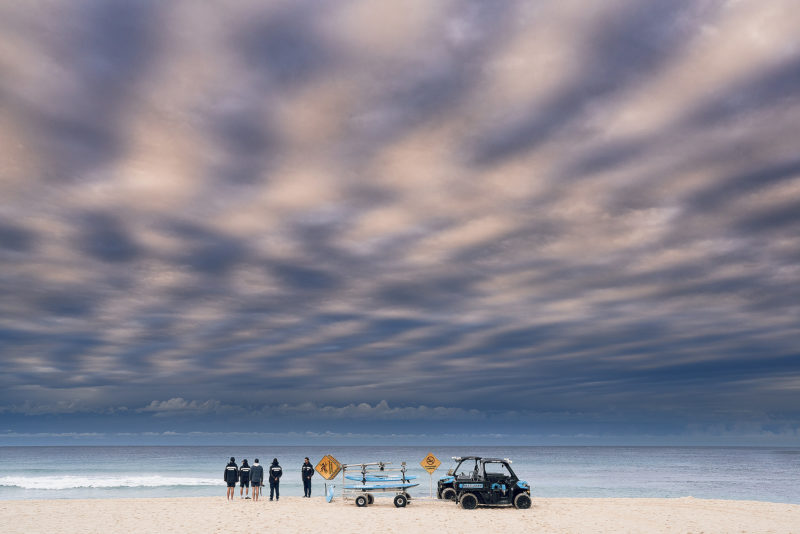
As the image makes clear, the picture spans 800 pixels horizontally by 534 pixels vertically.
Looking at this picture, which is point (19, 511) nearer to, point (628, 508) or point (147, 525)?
point (147, 525)

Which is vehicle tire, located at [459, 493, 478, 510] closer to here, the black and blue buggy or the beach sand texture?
the black and blue buggy

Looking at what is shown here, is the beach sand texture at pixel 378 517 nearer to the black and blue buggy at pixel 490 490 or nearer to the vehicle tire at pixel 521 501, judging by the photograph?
the black and blue buggy at pixel 490 490

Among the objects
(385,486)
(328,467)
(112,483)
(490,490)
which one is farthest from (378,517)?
(112,483)

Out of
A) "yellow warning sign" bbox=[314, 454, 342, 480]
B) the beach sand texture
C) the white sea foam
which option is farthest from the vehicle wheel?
the white sea foam

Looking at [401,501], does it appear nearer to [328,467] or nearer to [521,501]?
[328,467]

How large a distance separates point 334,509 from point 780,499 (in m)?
42.7

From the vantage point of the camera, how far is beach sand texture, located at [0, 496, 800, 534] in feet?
74.0

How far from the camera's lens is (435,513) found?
26.7 m

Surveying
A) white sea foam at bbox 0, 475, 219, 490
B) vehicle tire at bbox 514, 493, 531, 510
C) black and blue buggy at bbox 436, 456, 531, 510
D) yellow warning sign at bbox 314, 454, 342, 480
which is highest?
yellow warning sign at bbox 314, 454, 342, 480

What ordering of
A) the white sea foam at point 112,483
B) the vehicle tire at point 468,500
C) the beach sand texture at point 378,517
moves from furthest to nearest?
1. the white sea foam at point 112,483
2. the vehicle tire at point 468,500
3. the beach sand texture at point 378,517

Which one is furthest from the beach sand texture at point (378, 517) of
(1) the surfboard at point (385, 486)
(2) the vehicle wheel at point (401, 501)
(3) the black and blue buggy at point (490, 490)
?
(1) the surfboard at point (385, 486)

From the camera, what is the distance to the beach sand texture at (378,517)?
74.0 ft

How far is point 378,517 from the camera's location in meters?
25.6

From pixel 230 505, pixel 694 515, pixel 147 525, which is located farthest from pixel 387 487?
pixel 694 515
